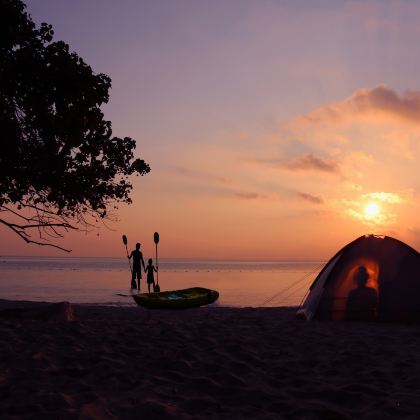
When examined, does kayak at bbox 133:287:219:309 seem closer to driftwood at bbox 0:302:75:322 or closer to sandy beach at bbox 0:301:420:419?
driftwood at bbox 0:302:75:322

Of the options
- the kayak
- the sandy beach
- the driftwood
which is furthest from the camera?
the kayak

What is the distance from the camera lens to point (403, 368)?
802cm

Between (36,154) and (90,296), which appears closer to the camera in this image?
(36,154)

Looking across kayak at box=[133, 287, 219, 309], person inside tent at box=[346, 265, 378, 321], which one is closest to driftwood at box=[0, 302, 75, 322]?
kayak at box=[133, 287, 219, 309]

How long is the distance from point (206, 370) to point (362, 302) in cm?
711

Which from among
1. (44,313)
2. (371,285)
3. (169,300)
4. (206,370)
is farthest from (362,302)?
(44,313)

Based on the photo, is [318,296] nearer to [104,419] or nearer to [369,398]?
[369,398]

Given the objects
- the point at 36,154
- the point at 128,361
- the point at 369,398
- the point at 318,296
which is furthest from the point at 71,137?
the point at 369,398

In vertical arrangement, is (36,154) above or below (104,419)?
above

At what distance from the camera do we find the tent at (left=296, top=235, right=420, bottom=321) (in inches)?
528

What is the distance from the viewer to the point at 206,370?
7879mm

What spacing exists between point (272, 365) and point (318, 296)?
6.01 m

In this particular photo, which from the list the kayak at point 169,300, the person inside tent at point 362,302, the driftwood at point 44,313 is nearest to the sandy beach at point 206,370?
the driftwood at point 44,313

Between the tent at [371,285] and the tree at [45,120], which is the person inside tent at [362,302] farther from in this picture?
the tree at [45,120]
